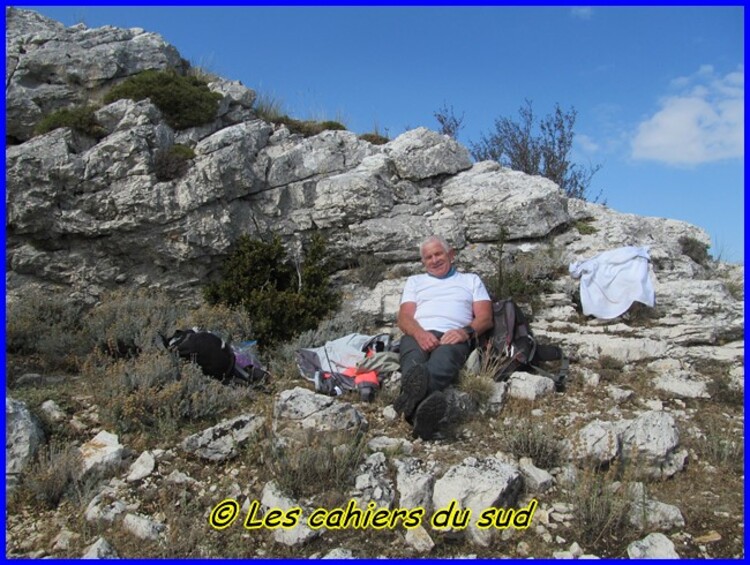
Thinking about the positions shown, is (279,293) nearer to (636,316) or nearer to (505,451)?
(505,451)

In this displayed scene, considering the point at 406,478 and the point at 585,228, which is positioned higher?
the point at 585,228

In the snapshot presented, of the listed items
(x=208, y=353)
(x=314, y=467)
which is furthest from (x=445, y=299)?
(x=314, y=467)

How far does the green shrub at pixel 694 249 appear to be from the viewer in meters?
11.2

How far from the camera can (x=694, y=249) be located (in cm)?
1125

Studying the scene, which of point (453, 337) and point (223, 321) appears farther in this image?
point (223, 321)

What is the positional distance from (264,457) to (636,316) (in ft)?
19.9

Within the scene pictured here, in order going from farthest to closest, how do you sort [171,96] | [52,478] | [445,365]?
[171,96], [445,365], [52,478]

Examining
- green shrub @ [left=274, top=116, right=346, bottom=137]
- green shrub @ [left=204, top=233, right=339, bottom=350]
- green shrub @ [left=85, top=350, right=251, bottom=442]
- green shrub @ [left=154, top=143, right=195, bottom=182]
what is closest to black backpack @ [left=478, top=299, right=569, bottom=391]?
green shrub @ [left=85, top=350, right=251, bottom=442]

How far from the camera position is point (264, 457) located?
4539 mm

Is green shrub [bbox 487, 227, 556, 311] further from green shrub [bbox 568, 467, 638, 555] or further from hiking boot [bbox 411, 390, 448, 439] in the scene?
green shrub [bbox 568, 467, 638, 555]

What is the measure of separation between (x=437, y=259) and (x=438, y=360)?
1.62 metres

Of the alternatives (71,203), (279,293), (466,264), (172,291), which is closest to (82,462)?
(279,293)

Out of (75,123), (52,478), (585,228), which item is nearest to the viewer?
(52,478)

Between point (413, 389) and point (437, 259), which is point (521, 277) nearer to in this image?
point (437, 259)
